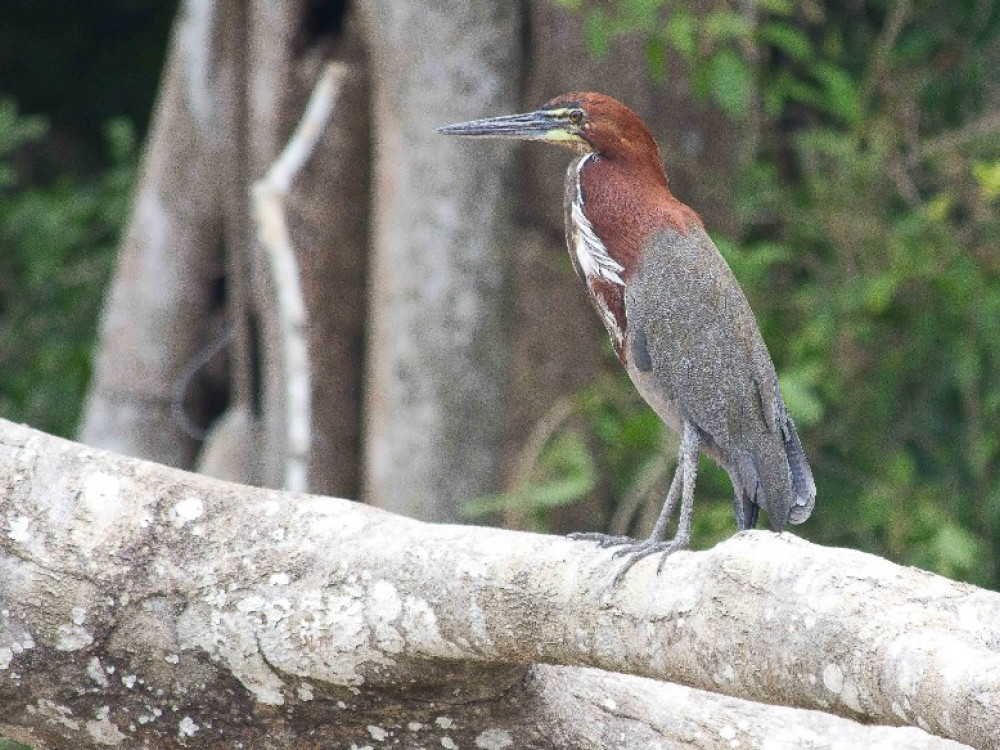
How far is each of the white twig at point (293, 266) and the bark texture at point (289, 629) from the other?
193cm

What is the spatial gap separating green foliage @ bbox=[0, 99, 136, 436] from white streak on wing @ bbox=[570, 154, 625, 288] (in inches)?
135

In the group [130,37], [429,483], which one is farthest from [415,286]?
[130,37]

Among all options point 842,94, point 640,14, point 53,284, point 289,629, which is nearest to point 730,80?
point 640,14

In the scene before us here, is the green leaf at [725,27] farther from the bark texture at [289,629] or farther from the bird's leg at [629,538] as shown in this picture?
the bark texture at [289,629]

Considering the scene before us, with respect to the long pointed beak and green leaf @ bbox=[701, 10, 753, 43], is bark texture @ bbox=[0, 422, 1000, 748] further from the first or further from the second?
green leaf @ bbox=[701, 10, 753, 43]

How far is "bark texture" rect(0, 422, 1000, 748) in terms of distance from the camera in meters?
2.62

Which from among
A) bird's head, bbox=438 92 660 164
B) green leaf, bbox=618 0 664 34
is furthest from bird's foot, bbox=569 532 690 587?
green leaf, bbox=618 0 664 34

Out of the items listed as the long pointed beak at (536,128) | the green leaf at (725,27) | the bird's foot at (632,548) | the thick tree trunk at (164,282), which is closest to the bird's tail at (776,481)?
the bird's foot at (632,548)

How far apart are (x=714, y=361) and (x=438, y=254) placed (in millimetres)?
1847

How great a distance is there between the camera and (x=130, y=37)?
7.47m

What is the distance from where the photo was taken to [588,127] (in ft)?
10.3

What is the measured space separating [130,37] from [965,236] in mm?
3866

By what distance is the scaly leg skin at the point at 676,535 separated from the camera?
258 cm

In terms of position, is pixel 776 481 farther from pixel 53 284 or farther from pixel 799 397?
pixel 53 284
